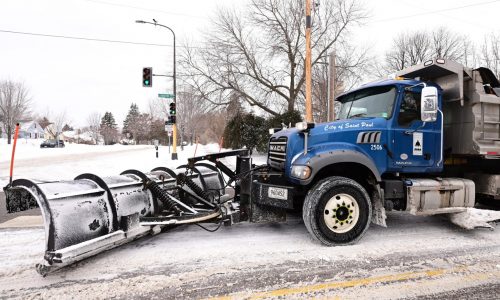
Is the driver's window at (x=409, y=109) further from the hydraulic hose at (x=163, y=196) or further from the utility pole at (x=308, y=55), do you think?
the utility pole at (x=308, y=55)

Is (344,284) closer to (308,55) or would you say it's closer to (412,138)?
(412,138)

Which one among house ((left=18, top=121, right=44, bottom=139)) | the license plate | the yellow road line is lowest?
the yellow road line

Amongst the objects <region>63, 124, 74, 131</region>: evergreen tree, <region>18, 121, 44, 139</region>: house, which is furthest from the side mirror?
<region>63, 124, 74, 131</region>: evergreen tree

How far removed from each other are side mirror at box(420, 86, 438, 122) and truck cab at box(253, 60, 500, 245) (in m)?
0.01

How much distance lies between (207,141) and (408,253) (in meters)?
85.2

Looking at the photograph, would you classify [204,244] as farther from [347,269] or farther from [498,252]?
[498,252]

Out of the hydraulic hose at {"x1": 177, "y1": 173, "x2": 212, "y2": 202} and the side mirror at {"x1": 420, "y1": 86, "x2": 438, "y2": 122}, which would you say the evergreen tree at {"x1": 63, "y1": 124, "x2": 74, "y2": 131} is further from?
the side mirror at {"x1": 420, "y1": 86, "x2": 438, "y2": 122}

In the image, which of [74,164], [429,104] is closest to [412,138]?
[429,104]

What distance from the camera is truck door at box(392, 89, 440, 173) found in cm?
473

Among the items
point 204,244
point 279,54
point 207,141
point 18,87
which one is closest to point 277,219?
point 204,244

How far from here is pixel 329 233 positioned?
14.0ft

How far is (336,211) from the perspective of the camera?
434 cm

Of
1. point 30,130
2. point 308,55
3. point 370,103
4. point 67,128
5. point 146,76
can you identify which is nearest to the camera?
point 370,103

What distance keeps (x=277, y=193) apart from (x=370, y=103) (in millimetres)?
2159
